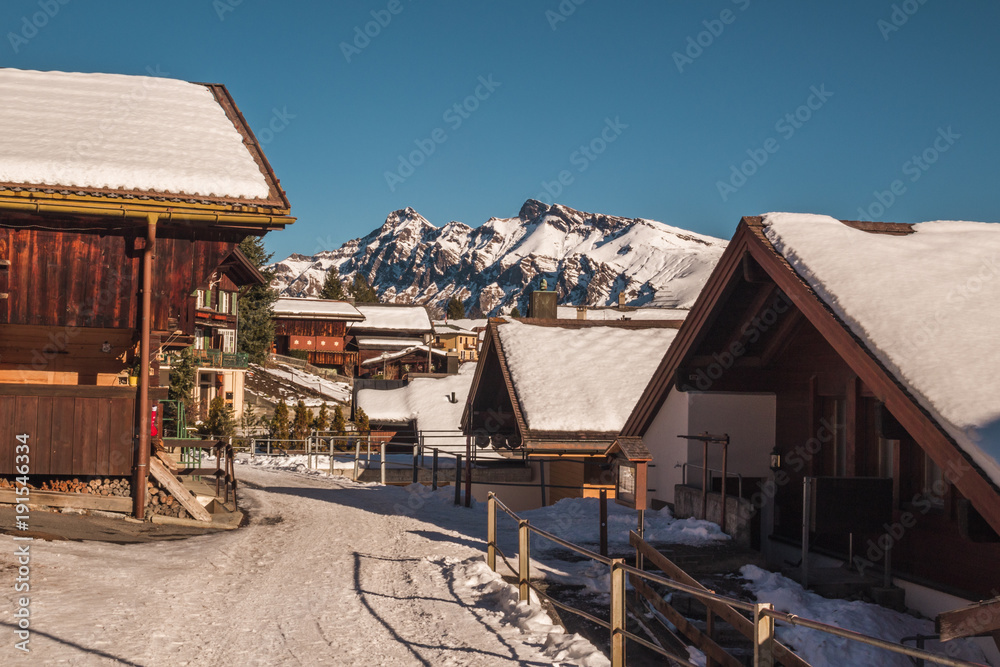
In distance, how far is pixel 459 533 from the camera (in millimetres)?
13828

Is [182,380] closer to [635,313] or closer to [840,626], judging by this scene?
[840,626]

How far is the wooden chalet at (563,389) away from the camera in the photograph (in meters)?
17.8

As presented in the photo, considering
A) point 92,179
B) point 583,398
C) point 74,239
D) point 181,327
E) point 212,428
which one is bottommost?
point 212,428

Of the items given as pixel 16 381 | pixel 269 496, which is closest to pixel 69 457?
pixel 16 381

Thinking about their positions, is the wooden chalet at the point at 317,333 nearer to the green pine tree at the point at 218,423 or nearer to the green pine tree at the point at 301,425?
the green pine tree at the point at 301,425

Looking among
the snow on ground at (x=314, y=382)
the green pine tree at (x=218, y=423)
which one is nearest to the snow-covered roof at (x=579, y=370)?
the green pine tree at (x=218, y=423)

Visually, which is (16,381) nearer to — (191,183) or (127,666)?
(191,183)

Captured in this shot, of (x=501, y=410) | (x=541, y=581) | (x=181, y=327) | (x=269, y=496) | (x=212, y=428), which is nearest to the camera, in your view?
(x=541, y=581)

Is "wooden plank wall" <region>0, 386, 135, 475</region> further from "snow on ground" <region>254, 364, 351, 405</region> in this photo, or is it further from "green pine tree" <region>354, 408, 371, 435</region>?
"snow on ground" <region>254, 364, 351, 405</region>

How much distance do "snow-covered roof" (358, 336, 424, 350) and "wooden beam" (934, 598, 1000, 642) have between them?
252 ft

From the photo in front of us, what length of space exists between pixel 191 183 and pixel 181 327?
285cm

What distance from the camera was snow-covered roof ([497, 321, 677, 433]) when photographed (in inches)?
709

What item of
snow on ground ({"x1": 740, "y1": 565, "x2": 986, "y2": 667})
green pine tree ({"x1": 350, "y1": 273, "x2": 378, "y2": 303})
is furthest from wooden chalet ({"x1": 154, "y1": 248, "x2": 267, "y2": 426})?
green pine tree ({"x1": 350, "y1": 273, "x2": 378, "y2": 303})

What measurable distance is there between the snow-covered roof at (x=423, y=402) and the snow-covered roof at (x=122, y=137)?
19193mm
